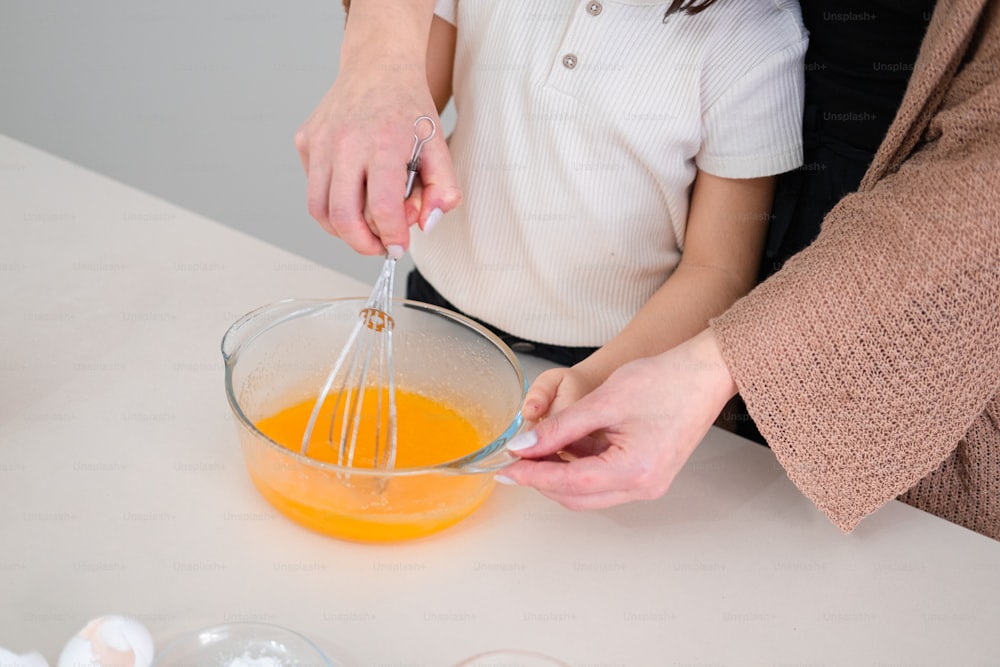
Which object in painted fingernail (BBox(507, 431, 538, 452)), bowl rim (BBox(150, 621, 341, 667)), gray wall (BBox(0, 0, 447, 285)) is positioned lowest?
gray wall (BBox(0, 0, 447, 285))

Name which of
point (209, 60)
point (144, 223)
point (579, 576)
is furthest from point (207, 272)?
point (209, 60)

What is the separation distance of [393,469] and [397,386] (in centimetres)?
20

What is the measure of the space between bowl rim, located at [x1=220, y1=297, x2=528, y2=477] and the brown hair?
32 cm

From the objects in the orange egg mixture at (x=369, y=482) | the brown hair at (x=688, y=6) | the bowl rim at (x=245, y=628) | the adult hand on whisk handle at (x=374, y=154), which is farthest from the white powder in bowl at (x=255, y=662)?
the brown hair at (x=688, y=6)

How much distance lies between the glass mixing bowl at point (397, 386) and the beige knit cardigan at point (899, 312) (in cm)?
19

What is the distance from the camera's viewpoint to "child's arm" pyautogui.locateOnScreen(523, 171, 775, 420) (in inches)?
32.4

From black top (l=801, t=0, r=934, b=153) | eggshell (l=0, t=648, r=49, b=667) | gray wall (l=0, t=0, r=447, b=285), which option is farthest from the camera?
gray wall (l=0, t=0, r=447, b=285)

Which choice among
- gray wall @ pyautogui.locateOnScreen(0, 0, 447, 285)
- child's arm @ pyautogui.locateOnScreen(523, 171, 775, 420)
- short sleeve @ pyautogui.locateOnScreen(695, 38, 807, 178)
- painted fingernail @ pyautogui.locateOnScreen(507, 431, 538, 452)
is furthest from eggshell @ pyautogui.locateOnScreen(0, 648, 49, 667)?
gray wall @ pyautogui.locateOnScreen(0, 0, 447, 285)

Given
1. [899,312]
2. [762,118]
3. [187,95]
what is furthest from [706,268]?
[187,95]

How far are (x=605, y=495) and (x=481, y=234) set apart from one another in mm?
389

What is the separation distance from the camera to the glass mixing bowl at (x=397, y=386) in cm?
65

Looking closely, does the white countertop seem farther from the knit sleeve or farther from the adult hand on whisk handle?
the adult hand on whisk handle

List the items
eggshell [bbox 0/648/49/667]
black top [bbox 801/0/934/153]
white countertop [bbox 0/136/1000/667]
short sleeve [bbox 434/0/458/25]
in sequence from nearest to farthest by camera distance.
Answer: eggshell [bbox 0/648/49/667], white countertop [bbox 0/136/1000/667], black top [bbox 801/0/934/153], short sleeve [bbox 434/0/458/25]

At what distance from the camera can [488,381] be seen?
2.58 ft
